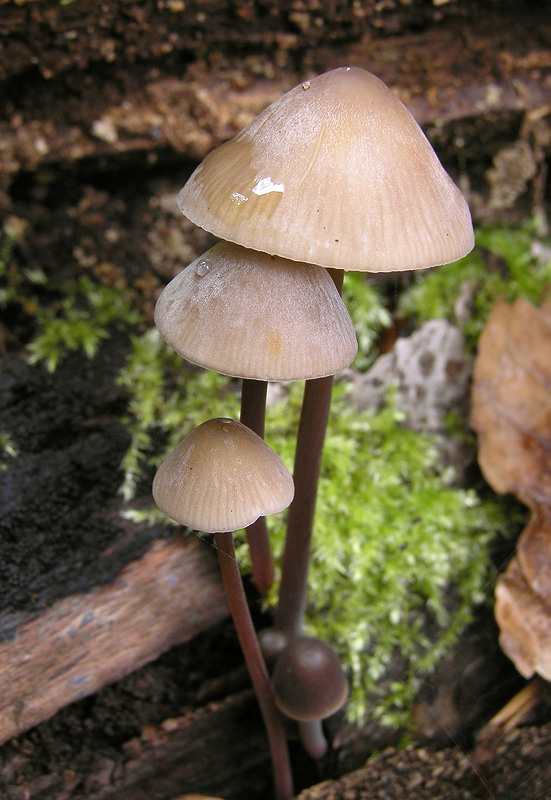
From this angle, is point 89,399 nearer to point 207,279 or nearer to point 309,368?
point 207,279

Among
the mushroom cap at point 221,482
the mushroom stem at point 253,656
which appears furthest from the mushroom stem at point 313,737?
the mushroom cap at point 221,482

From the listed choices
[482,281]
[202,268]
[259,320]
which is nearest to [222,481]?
[259,320]

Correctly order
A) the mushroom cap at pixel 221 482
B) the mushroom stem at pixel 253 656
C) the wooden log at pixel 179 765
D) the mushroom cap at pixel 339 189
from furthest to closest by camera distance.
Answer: the wooden log at pixel 179 765 < the mushroom stem at pixel 253 656 < the mushroom cap at pixel 221 482 < the mushroom cap at pixel 339 189

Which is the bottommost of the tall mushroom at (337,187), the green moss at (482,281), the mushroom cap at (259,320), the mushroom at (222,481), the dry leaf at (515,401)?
the dry leaf at (515,401)

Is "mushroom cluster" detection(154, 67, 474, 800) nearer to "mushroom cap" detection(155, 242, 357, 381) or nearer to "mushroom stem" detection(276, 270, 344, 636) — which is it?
"mushroom cap" detection(155, 242, 357, 381)

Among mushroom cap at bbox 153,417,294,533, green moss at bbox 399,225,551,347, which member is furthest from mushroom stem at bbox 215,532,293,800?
green moss at bbox 399,225,551,347

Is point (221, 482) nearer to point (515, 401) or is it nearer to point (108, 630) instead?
point (108, 630)

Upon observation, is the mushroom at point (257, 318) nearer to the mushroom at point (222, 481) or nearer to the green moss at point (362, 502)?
the mushroom at point (222, 481)
